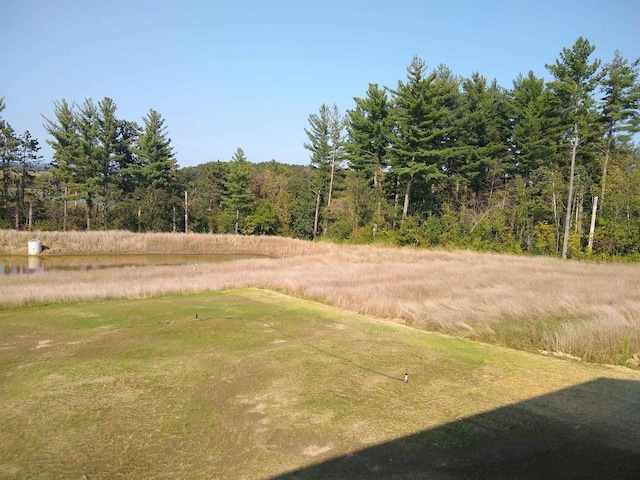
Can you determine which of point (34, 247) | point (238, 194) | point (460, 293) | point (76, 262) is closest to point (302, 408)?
point (460, 293)

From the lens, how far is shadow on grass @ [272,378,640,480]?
3314 mm

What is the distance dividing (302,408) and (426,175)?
3198cm

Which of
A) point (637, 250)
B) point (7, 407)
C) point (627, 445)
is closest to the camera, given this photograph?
point (627, 445)

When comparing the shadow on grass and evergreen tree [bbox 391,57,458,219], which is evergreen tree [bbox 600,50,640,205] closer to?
evergreen tree [bbox 391,57,458,219]

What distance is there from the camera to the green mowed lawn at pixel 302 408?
3.49 m

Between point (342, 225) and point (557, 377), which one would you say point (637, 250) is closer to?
point (342, 225)

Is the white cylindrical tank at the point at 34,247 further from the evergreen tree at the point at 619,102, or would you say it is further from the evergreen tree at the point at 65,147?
the evergreen tree at the point at 619,102

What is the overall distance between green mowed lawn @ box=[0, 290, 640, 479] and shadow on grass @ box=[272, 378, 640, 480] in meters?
0.02

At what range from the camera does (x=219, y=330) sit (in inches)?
315

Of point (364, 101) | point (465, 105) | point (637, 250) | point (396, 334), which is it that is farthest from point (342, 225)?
point (396, 334)

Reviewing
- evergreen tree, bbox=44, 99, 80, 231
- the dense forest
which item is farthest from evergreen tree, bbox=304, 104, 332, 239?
evergreen tree, bbox=44, 99, 80, 231

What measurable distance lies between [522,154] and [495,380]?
1388 inches

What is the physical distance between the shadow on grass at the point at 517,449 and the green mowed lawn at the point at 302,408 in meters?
0.02

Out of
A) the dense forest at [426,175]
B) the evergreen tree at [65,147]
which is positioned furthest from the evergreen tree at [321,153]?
the evergreen tree at [65,147]
